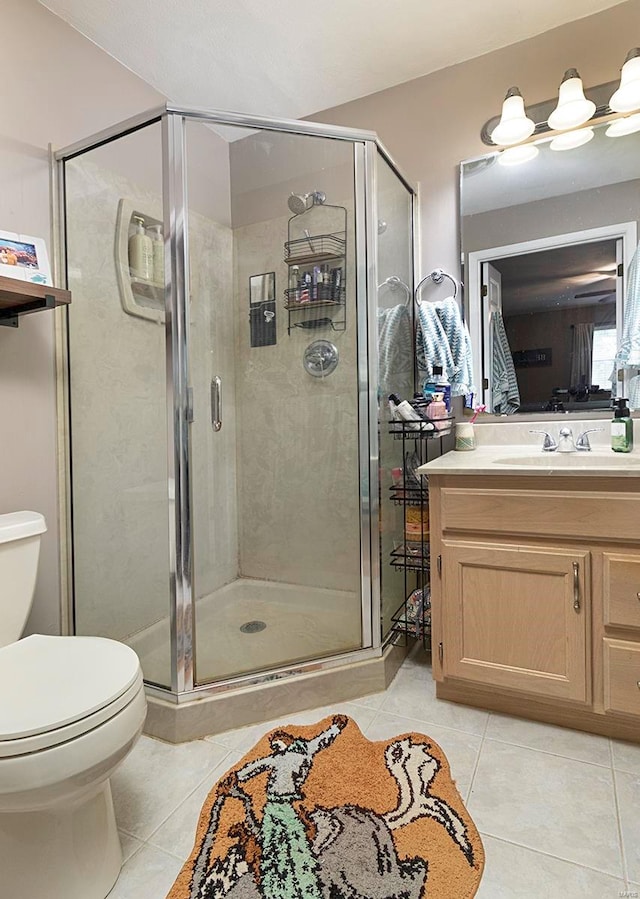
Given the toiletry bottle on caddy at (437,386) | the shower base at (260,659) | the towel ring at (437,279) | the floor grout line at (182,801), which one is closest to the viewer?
the floor grout line at (182,801)

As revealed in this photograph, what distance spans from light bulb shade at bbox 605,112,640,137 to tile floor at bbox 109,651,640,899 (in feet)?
6.90

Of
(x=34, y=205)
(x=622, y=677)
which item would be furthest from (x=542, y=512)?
(x=34, y=205)

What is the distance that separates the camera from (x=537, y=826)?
1.19m

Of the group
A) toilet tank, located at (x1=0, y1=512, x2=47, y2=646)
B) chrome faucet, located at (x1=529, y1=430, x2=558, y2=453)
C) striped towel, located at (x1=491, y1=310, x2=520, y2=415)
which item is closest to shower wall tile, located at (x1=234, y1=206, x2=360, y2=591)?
striped towel, located at (x1=491, y1=310, x2=520, y2=415)

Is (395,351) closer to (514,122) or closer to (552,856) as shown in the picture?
(514,122)

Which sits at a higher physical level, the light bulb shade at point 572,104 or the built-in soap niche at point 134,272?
the light bulb shade at point 572,104

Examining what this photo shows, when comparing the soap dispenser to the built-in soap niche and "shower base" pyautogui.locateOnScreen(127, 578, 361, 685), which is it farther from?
the built-in soap niche

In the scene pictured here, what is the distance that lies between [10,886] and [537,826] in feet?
3.79

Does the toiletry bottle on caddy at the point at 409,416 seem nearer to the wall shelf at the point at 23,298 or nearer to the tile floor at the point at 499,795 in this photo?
the tile floor at the point at 499,795

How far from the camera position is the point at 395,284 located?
2004 mm

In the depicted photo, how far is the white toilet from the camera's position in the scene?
90cm

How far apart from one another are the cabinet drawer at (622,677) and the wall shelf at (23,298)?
1953 mm

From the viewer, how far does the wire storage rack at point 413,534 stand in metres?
1.91

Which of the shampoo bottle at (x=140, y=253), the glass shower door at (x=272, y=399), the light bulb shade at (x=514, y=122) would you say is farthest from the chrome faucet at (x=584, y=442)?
the shampoo bottle at (x=140, y=253)
